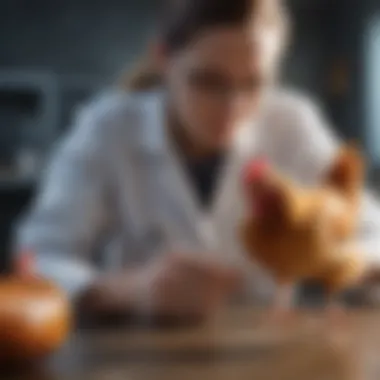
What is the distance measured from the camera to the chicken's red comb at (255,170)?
0.84 meters

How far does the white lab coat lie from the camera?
87cm

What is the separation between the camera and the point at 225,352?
67 centimetres

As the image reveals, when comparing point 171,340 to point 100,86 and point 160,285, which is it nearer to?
point 160,285

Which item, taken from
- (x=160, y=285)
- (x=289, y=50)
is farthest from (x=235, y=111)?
(x=160, y=285)

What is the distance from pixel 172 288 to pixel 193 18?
10.3 inches

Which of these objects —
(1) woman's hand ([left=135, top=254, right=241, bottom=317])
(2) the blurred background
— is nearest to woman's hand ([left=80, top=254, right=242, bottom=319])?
A: (1) woman's hand ([left=135, top=254, right=241, bottom=317])

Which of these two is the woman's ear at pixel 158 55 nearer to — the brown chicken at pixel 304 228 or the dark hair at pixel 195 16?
the dark hair at pixel 195 16

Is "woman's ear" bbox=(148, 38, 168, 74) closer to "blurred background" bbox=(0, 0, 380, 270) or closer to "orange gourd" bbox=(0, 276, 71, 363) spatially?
"blurred background" bbox=(0, 0, 380, 270)

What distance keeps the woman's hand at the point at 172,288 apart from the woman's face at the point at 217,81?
4.8 inches

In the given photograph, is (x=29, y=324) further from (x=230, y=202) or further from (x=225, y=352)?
(x=230, y=202)

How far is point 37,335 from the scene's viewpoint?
0.62 metres

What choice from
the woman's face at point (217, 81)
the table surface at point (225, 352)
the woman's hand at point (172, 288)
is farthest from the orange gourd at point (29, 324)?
the woman's face at point (217, 81)

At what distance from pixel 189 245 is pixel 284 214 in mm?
147

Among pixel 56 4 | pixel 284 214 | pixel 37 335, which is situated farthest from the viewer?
pixel 56 4
